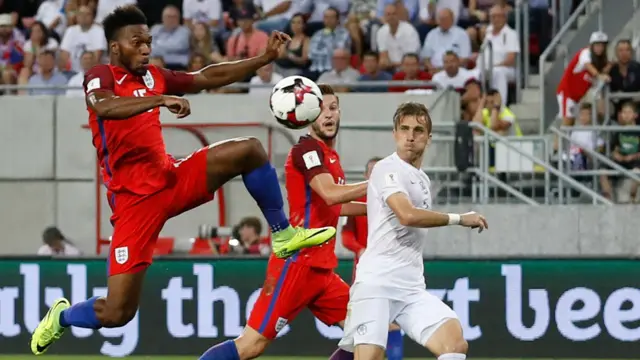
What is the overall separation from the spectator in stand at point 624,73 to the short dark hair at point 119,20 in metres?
8.83

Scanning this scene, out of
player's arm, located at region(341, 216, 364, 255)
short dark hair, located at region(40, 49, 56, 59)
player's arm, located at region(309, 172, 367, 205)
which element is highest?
short dark hair, located at region(40, 49, 56, 59)

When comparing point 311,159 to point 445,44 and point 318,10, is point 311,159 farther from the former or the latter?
point 318,10

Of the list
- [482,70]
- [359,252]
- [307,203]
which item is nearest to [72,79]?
[482,70]

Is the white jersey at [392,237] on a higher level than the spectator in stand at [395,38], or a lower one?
lower

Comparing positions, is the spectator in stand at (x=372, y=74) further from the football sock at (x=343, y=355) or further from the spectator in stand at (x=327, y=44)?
the football sock at (x=343, y=355)

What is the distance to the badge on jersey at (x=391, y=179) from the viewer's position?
8961 mm

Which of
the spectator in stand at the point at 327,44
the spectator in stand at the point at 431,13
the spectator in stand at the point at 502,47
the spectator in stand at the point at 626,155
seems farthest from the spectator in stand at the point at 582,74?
the spectator in stand at the point at 327,44

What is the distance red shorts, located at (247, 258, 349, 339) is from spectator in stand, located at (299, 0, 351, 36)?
31.0 feet

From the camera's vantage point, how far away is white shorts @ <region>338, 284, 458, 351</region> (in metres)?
8.89

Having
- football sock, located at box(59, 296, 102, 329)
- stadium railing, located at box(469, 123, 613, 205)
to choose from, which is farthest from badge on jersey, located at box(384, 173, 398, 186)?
stadium railing, located at box(469, 123, 613, 205)

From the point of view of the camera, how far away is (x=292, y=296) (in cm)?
994

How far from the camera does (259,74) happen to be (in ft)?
59.1

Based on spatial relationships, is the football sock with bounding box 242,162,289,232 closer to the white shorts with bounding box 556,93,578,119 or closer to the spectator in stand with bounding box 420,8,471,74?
the white shorts with bounding box 556,93,578,119

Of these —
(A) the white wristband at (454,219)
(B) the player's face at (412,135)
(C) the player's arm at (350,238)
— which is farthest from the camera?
(C) the player's arm at (350,238)
